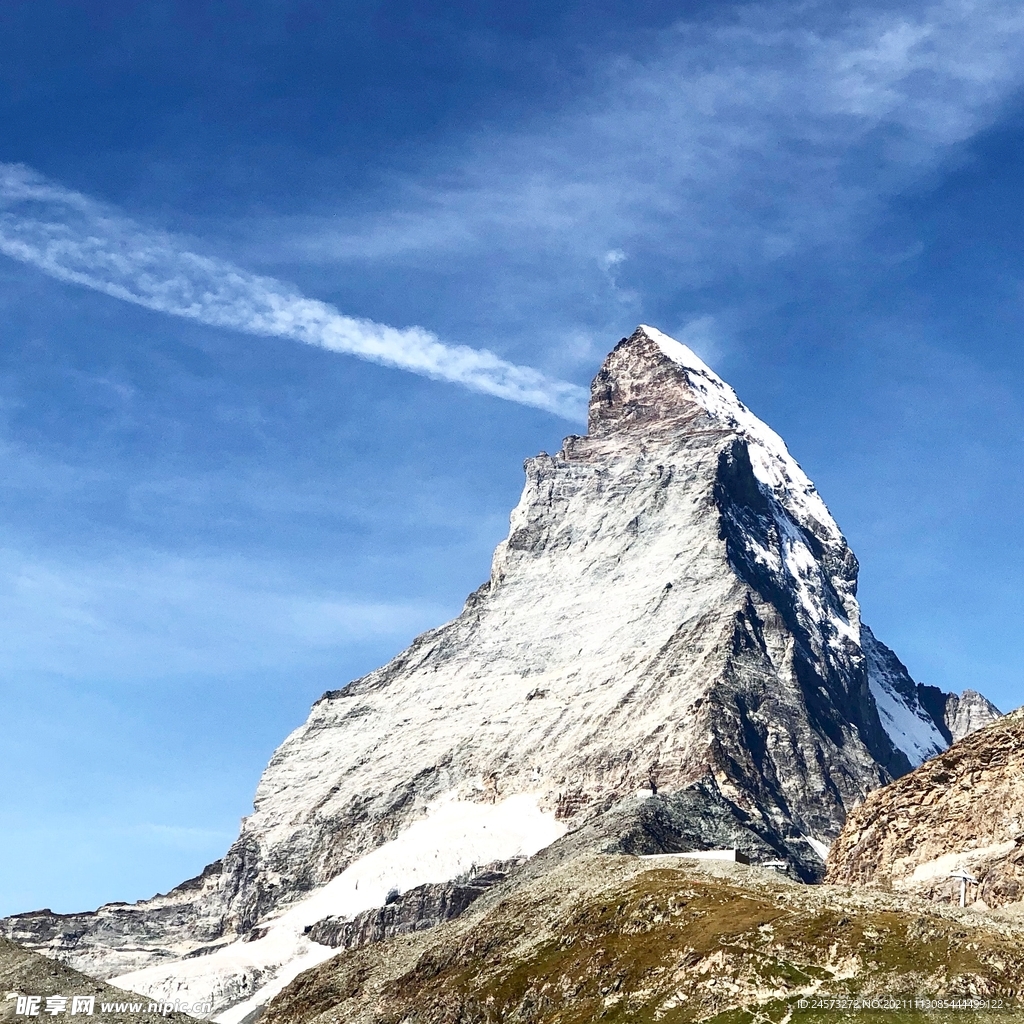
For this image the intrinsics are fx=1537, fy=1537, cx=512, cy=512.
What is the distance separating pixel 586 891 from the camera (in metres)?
169

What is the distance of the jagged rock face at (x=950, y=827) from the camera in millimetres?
163375

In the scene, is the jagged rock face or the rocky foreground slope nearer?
the rocky foreground slope

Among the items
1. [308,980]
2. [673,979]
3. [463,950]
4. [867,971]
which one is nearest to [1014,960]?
[867,971]

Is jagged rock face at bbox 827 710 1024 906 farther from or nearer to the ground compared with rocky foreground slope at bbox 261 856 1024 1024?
farther from the ground

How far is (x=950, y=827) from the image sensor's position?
17438cm

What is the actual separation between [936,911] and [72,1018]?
82.6 meters

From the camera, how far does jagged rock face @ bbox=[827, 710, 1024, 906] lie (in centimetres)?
16338

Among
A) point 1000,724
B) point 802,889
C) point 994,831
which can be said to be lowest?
point 802,889

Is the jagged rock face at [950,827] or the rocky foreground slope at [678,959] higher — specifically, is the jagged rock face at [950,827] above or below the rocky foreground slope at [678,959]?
above

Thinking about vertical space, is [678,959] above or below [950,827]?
below

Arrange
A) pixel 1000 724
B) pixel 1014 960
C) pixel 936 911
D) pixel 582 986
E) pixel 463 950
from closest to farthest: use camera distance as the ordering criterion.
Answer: pixel 1014 960, pixel 936 911, pixel 582 986, pixel 463 950, pixel 1000 724

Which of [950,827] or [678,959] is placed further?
[950,827]

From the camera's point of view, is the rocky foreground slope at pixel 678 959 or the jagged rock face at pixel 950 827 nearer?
the rocky foreground slope at pixel 678 959

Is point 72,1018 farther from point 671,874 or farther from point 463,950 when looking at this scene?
point 671,874
